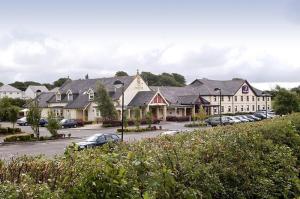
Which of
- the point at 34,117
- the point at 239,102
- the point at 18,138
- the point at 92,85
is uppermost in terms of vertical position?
the point at 92,85

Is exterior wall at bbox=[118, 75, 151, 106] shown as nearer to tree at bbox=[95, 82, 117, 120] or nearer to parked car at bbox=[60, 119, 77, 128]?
tree at bbox=[95, 82, 117, 120]

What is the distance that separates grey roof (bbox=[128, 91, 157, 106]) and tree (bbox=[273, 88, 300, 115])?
64.0ft

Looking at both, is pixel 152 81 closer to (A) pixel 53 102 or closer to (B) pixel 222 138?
(A) pixel 53 102

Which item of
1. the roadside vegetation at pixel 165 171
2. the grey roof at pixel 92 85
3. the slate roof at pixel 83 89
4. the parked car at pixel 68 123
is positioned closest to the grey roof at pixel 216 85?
the grey roof at pixel 92 85

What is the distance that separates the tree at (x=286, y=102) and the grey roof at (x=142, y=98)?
19.5 metres

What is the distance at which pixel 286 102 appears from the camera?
59188mm

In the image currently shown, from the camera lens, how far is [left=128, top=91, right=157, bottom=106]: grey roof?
68.6 m

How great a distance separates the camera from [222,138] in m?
10.3

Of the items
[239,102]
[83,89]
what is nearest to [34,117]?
[83,89]

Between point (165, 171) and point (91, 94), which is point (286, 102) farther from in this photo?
point (165, 171)

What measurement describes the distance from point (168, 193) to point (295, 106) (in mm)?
55464

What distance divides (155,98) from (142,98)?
214 centimetres

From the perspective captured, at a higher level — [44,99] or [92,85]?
[92,85]

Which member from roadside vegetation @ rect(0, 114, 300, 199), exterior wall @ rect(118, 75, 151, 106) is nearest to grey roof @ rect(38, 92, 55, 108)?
exterior wall @ rect(118, 75, 151, 106)
